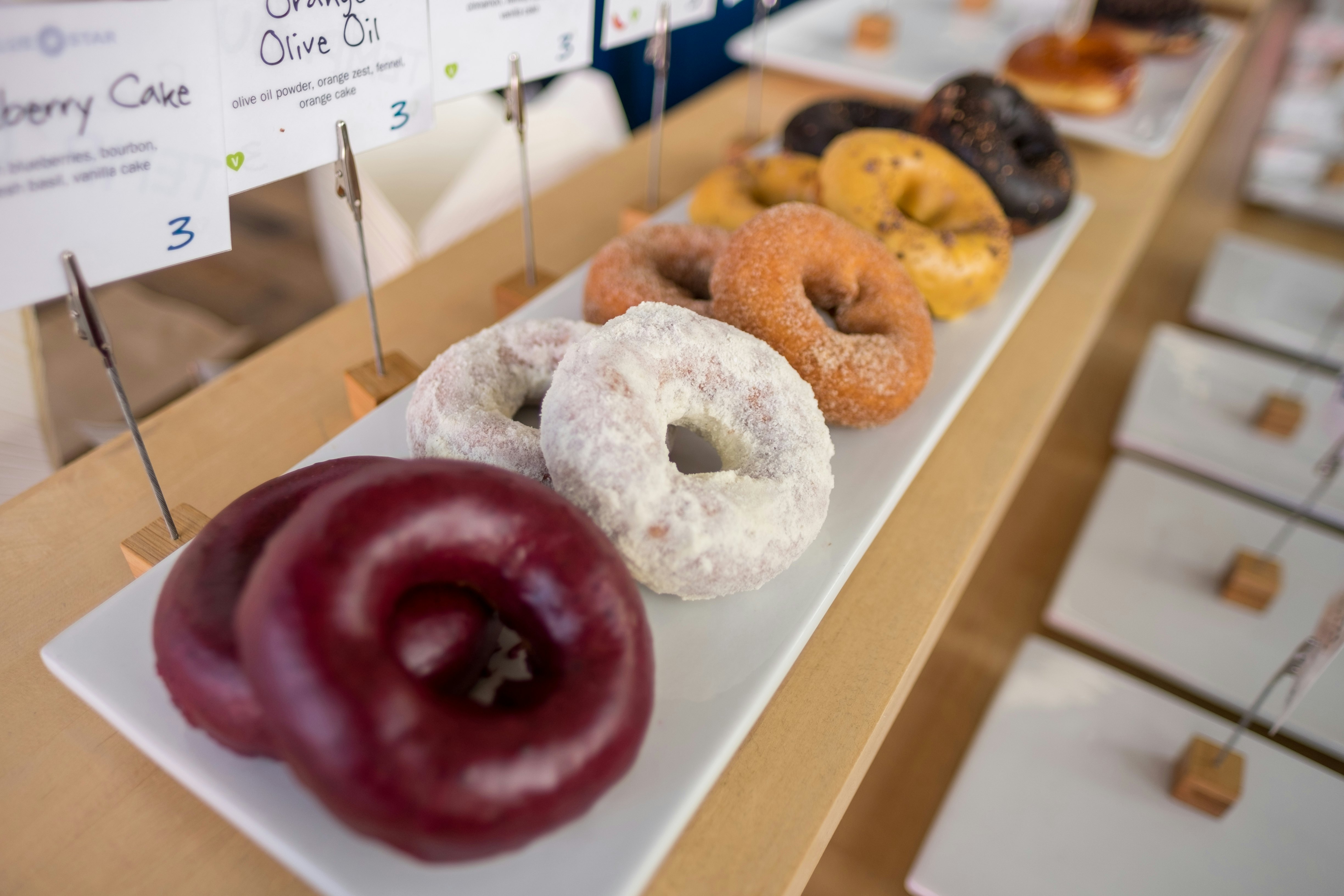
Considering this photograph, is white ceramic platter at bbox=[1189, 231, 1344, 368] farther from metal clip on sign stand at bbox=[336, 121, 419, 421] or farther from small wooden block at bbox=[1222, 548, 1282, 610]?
metal clip on sign stand at bbox=[336, 121, 419, 421]

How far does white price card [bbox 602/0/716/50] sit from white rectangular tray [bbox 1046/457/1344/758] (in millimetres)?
1197

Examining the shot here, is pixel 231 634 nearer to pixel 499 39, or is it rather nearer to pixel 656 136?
pixel 499 39

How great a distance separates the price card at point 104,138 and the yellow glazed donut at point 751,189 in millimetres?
706

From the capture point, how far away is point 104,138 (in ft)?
2.10

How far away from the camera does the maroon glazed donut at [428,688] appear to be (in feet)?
1.59

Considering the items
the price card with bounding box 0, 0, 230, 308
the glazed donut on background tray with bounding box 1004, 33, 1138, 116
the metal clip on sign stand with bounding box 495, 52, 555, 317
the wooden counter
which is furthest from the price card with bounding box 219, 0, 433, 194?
the glazed donut on background tray with bounding box 1004, 33, 1138, 116

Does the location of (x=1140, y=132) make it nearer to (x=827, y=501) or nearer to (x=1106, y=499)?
(x=1106, y=499)

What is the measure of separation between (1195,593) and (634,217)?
1.21 metres

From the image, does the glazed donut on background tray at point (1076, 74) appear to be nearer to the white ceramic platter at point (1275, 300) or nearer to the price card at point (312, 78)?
the white ceramic platter at point (1275, 300)

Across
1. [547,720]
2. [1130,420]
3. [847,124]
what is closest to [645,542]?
[547,720]

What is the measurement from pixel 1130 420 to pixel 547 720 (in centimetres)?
162

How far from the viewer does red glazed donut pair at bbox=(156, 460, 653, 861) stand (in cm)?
49

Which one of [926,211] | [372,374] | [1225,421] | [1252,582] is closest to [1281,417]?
[1225,421]

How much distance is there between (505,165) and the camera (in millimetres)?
1908
